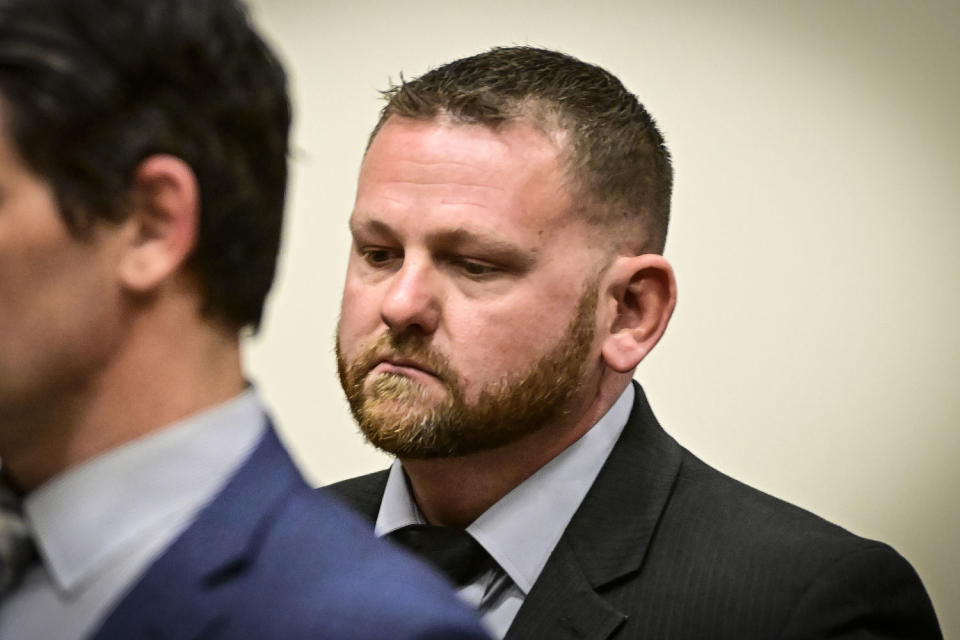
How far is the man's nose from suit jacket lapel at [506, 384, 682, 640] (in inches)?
12.0

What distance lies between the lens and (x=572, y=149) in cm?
157

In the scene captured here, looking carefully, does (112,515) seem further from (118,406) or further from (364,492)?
(364,492)

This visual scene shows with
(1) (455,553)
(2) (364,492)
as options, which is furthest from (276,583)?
(2) (364,492)

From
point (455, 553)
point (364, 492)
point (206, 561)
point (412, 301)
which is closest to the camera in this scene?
point (206, 561)

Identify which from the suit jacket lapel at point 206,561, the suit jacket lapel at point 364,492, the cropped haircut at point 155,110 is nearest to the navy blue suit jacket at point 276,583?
the suit jacket lapel at point 206,561

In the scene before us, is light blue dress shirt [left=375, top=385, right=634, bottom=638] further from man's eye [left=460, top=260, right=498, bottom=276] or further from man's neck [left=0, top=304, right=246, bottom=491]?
man's neck [left=0, top=304, right=246, bottom=491]

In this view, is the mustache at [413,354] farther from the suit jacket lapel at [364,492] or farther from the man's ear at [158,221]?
the man's ear at [158,221]

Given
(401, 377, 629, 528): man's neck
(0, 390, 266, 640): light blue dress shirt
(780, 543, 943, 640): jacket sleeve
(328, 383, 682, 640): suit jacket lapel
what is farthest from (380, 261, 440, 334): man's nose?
(0, 390, 266, 640): light blue dress shirt

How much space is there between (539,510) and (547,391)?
5.6 inches

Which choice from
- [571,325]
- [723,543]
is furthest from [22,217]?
[723,543]

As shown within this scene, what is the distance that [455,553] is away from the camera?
1.54 metres

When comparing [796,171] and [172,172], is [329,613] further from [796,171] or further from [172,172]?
[796,171]

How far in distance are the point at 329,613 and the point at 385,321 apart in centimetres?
71

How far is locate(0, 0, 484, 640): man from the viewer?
0.77 meters
